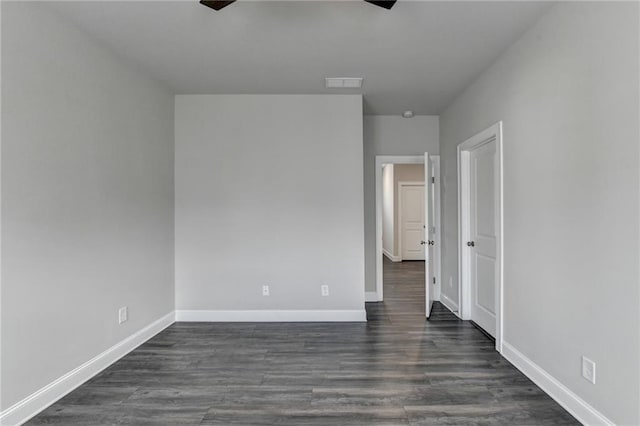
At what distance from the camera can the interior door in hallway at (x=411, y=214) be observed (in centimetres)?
905

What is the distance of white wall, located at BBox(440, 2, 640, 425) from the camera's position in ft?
5.68

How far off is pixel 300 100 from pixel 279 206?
4.06 ft

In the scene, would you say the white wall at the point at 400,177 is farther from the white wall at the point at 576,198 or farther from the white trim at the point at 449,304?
the white wall at the point at 576,198

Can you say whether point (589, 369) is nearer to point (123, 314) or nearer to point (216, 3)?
point (216, 3)

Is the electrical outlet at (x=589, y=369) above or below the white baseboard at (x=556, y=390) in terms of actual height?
above

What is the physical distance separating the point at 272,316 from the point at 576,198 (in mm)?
3083

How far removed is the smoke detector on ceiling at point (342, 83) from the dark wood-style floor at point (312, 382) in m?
2.56

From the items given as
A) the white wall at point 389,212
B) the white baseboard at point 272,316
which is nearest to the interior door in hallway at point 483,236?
the white baseboard at point 272,316

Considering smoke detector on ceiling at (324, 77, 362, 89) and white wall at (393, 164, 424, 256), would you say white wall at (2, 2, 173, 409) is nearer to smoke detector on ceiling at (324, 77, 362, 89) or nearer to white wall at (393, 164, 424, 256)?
smoke detector on ceiling at (324, 77, 362, 89)

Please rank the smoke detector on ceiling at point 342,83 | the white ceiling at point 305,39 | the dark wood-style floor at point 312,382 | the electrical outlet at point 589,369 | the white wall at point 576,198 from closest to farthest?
the white wall at point 576,198, the electrical outlet at point 589,369, the dark wood-style floor at point 312,382, the white ceiling at point 305,39, the smoke detector on ceiling at point 342,83

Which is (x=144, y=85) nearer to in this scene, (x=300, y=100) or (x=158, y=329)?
(x=300, y=100)

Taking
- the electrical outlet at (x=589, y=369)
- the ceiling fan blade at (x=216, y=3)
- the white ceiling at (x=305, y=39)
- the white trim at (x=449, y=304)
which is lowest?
the white trim at (x=449, y=304)

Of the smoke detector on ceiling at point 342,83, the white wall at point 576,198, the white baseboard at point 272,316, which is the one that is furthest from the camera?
the white baseboard at point 272,316

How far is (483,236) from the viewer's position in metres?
3.58
